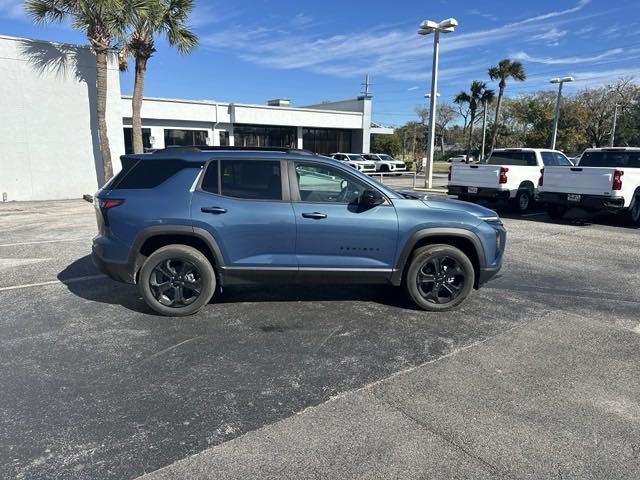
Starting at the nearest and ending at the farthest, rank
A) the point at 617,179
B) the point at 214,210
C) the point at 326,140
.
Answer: the point at 214,210 < the point at 617,179 < the point at 326,140

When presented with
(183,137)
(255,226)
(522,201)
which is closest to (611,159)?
(522,201)

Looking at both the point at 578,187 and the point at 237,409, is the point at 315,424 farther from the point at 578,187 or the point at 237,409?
the point at 578,187

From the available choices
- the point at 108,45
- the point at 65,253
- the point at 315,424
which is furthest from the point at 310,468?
the point at 108,45

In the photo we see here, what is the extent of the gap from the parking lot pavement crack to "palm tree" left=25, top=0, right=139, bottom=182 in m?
15.9

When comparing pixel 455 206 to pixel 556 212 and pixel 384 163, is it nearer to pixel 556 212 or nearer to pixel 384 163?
pixel 556 212

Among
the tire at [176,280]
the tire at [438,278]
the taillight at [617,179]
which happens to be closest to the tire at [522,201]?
the taillight at [617,179]

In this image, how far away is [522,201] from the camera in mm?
13648

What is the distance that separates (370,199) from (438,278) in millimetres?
1173

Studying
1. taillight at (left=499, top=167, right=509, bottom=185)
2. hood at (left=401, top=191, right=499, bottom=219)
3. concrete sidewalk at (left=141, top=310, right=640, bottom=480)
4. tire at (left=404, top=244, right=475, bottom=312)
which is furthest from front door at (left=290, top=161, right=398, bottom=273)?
taillight at (left=499, top=167, right=509, bottom=185)

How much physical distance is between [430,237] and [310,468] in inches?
118

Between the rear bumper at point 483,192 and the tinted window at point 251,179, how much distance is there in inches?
381

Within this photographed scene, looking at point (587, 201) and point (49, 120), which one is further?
point (49, 120)

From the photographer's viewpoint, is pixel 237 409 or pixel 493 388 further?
A: pixel 493 388

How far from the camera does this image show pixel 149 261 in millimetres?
4750
